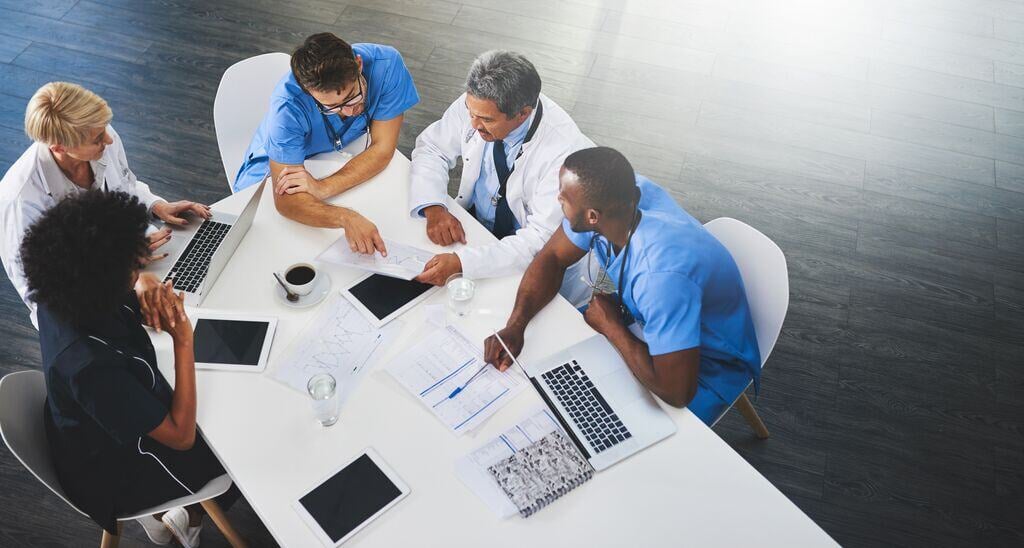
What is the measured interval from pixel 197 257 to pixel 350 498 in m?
0.94

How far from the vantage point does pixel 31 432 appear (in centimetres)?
201

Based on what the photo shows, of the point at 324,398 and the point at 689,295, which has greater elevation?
the point at 689,295

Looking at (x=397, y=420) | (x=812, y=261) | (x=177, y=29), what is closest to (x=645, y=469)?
(x=397, y=420)

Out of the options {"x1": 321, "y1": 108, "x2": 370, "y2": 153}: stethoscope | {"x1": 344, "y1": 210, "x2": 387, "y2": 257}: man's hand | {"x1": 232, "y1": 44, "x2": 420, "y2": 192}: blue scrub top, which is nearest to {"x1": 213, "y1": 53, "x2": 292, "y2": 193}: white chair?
{"x1": 232, "y1": 44, "x2": 420, "y2": 192}: blue scrub top

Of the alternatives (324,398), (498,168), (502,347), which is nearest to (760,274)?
(502,347)

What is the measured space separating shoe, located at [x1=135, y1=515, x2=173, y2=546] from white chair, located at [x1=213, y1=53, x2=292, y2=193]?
128 cm

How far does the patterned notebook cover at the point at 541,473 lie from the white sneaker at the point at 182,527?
47.3 inches

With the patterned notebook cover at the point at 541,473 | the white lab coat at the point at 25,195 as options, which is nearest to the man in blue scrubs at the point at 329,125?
the white lab coat at the point at 25,195

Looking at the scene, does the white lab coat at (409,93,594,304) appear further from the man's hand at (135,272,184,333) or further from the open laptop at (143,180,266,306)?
the man's hand at (135,272,184,333)

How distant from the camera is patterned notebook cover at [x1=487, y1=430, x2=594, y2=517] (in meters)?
1.88

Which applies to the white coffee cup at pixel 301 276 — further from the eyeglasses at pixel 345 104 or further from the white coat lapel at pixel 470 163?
the white coat lapel at pixel 470 163

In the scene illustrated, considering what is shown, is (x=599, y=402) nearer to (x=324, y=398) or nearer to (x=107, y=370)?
(x=324, y=398)

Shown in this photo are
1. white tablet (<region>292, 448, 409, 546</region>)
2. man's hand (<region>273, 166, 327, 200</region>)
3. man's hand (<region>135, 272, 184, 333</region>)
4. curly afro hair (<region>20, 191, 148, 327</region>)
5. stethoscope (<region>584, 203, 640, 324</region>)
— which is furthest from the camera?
man's hand (<region>273, 166, 327, 200</region>)

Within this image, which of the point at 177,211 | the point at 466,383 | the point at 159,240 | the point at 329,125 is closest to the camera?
the point at 466,383
